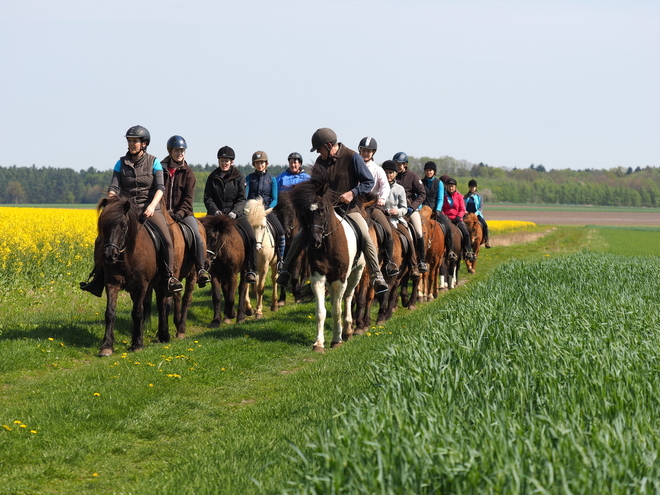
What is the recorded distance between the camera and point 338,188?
34.1 feet

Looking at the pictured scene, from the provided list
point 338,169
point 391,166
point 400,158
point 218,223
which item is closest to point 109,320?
point 218,223

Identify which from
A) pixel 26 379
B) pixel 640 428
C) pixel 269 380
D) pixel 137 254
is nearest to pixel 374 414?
pixel 640 428

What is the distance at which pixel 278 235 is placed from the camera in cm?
1438

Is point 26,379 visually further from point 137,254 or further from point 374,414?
point 374,414

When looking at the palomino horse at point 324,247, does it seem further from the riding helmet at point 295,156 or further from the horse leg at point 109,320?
the riding helmet at point 295,156

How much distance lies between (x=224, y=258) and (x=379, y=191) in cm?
313

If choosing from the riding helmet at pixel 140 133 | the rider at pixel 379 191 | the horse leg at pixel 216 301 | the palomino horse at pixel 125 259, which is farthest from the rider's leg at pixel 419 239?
the riding helmet at pixel 140 133

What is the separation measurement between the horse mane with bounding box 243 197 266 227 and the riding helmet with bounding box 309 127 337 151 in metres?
3.61

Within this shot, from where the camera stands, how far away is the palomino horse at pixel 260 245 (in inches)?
532

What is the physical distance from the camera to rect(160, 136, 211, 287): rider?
38.1 ft

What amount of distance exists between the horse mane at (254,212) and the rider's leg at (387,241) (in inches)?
90.6

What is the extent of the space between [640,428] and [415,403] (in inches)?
50.3

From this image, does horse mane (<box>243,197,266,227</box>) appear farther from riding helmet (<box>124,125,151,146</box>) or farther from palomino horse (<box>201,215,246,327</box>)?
riding helmet (<box>124,125,151,146</box>)

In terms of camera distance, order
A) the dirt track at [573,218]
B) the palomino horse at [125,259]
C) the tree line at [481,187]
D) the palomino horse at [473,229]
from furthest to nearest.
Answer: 1. the tree line at [481,187]
2. the dirt track at [573,218]
3. the palomino horse at [473,229]
4. the palomino horse at [125,259]
